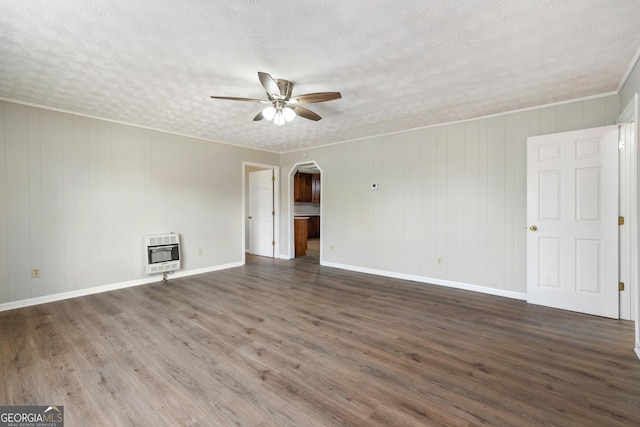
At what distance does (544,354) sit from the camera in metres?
2.32

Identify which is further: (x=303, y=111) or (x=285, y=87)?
(x=303, y=111)

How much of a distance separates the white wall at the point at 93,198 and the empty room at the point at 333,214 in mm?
27

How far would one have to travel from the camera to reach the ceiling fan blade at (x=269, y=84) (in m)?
2.27

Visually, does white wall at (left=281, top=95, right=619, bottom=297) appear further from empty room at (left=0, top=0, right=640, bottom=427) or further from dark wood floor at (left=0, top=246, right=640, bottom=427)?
dark wood floor at (left=0, top=246, right=640, bottom=427)

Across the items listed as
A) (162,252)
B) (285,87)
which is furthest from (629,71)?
(162,252)

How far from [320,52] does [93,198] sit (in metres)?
3.84

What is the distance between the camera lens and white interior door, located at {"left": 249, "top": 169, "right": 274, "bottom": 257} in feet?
22.2

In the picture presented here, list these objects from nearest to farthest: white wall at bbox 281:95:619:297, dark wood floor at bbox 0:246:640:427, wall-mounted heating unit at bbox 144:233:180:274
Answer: dark wood floor at bbox 0:246:640:427 < white wall at bbox 281:95:619:297 < wall-mounted heating unit at bbox 144:233:180:274

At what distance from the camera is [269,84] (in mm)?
2430

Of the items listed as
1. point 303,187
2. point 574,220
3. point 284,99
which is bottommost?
point 574,220

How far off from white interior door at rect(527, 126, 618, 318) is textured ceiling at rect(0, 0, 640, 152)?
63cm

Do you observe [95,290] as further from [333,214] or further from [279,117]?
[333,214]

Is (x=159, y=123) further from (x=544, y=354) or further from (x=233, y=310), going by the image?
(x=544, y=354)

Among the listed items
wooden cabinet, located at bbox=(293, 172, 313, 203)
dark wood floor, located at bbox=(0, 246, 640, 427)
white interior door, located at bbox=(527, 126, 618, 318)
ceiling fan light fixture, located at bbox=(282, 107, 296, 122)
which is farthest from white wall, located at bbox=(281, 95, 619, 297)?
wooden cabinet, located at bbox=(293, 172, 313, 203)
